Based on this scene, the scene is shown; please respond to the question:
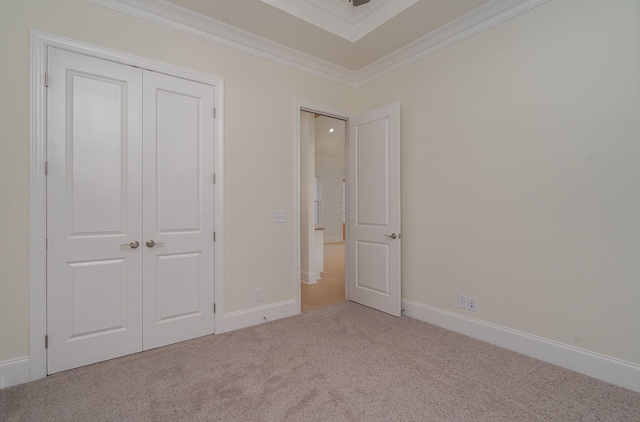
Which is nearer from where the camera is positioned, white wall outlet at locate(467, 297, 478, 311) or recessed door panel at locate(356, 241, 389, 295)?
white wall outlet at locate(467, 297, 478, 311)

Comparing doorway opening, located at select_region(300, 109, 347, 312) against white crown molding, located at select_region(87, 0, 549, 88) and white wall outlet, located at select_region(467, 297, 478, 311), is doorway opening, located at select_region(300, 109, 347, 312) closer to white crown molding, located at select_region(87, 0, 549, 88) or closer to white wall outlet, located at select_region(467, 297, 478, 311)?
white crown molding, located at select_region(87, 0, 549, 88)

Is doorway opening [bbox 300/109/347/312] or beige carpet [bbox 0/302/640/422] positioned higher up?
doorway opening [bbox 300/109/347/312]

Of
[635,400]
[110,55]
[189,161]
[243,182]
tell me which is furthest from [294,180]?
[635,400]

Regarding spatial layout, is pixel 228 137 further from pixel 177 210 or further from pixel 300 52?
pixel 300 52

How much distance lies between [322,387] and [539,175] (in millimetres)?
2298

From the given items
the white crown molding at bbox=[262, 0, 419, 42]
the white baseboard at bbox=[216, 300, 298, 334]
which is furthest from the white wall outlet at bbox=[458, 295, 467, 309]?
the white crown molding at bbox=[262, 0, 419, 42]

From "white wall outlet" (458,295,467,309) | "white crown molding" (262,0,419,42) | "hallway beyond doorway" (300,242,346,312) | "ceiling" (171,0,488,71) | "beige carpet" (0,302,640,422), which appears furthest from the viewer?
"hallway beyond doorway" (300,242,346,312)

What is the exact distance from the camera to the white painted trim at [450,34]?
2.45 meters

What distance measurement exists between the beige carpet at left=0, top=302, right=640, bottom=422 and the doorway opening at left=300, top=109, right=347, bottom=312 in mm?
1269

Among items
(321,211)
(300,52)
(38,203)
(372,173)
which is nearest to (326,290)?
(372,173)

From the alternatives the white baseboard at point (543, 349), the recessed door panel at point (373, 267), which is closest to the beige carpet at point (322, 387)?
the white baseboard at point (543, 349)

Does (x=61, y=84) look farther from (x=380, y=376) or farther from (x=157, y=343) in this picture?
(x=380, y=376)

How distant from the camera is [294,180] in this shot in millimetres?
3371

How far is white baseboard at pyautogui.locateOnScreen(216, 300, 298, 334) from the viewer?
2.89 m
